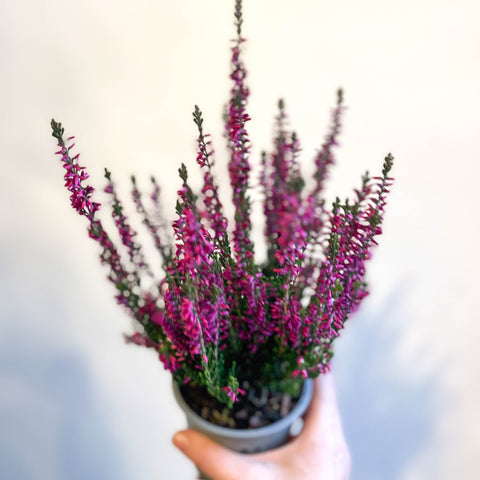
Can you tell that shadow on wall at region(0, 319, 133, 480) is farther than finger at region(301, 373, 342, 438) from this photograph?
Yes

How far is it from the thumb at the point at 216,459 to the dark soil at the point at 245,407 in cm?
2

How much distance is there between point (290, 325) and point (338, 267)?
0.08 meters

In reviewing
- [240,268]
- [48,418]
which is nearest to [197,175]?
[240,268]

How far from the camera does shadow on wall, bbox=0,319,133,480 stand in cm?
79

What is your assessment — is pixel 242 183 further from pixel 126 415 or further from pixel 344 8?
pixel 126 415

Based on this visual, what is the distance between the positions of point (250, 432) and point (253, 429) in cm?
2

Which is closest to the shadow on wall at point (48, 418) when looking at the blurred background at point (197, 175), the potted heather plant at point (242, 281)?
the blurred background at point (197, 175)

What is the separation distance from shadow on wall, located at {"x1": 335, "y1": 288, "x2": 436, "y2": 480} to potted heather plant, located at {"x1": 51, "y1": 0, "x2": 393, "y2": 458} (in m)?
0.28

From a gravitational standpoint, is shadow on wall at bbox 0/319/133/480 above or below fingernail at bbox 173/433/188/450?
below

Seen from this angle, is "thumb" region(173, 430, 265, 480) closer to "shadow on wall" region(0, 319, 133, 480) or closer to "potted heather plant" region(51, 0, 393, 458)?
"potted heather plant" region(51, 0, 393, 458)

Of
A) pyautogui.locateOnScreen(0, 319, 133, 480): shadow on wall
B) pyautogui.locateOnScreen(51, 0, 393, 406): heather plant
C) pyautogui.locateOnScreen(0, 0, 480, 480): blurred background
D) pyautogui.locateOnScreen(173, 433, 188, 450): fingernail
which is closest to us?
pyautogui.locateOnScreen(51, 0, 393, 406): heather plant

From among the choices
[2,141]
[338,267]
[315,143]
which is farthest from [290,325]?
[2,141]

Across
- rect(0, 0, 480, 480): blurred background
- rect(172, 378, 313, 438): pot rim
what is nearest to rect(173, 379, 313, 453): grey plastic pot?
rect(172, 378, 313, 438): pot rim

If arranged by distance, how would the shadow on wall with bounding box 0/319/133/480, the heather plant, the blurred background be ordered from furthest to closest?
the shadow on wall with bounding box 0/319/133/480
the blurred background
the heather plant
